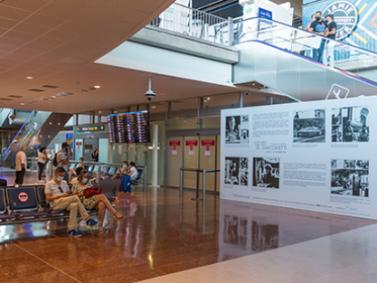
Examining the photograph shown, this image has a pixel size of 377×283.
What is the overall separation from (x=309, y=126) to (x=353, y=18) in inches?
520

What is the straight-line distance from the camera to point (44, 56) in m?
8.20

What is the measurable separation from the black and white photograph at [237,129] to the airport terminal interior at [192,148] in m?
0.05

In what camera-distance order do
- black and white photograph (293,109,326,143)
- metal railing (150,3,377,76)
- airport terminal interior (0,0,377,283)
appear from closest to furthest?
airport terminal interior (0,0,377,283) < black and white photograph (293,109,326,143) < metal railing (150,3,377,76)

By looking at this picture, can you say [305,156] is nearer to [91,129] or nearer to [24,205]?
[24,205]

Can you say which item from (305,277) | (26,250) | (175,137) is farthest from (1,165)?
(305,277)

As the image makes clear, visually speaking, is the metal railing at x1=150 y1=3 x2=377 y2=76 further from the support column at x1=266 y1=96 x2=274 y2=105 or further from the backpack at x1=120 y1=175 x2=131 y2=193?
the backpack at x1=120 y1=175 x2=131 y2=193

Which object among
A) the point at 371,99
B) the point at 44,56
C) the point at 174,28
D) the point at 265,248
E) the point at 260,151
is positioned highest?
the point at 174,28

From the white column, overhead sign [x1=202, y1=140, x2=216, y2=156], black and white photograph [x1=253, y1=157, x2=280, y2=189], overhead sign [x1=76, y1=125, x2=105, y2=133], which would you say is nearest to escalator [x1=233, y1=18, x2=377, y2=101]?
black and white photograph [x1=253, y1=157, x2=280, y2=189]

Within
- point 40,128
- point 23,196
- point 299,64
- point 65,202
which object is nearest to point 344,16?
point 299,64

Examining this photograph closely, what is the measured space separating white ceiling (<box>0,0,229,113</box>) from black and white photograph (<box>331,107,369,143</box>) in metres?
3.74

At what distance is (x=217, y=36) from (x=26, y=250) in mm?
8431

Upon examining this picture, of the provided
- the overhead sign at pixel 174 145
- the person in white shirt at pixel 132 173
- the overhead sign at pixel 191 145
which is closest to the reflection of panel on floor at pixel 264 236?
the person in white shirt at pixel 132 173

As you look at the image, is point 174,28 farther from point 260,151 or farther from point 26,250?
point 26,250

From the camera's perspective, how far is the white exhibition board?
28.9 feet
